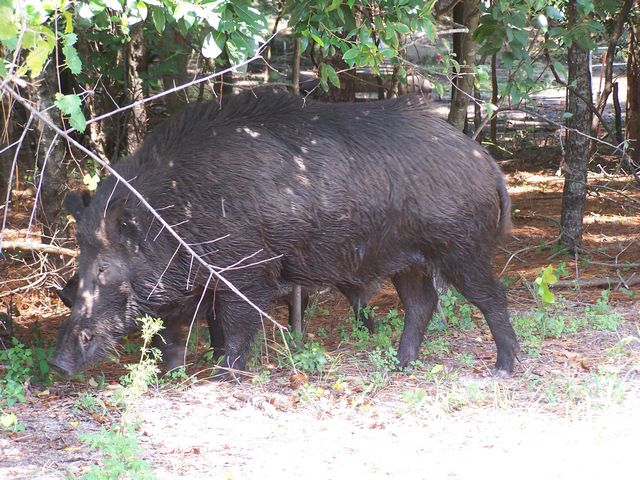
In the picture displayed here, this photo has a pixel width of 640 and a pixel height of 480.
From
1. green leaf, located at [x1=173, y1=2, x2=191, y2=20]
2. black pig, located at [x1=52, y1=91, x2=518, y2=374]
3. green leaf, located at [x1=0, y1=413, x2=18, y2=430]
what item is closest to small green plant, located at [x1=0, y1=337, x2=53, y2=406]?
black pig, located at [x1=52, y1=91, x2=518, y2=374]

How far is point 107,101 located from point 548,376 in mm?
6856

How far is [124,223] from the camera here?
5871 millimetres

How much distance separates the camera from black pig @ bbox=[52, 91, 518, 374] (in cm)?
588

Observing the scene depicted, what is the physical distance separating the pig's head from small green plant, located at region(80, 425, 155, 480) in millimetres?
1186

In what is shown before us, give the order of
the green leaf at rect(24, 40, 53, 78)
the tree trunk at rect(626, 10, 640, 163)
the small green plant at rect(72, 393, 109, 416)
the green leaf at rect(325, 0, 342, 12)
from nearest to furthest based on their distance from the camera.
Answer: the green leaf at rect(24, 40, 53, 78)
the green leaf at rect(325, 0, 342, 12)
the small green plant at rect(72, 393, 109, 416)
the tree trunk at rect(626, 10, 640, 163)

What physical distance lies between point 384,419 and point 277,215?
1505 millimetres

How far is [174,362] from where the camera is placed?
21.1 feet

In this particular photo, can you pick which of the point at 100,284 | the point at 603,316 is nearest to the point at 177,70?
the point at 100,284

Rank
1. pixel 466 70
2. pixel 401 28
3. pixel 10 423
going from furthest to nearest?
pixel 466 70
pixel 401 28
pixel 10 423

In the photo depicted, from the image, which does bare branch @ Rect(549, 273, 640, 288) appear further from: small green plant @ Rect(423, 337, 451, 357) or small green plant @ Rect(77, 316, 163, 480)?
small green plant @ Rect(77, 316, 163, 480)

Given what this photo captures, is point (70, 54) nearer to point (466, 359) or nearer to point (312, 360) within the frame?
point (312, 360)

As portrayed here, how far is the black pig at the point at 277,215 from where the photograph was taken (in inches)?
231

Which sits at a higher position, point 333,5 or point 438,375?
point 333,5

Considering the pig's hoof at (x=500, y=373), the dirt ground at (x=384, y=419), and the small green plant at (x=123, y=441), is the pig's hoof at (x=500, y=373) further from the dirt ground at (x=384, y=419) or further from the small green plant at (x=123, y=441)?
the small green plant at (x=123, y=441)
